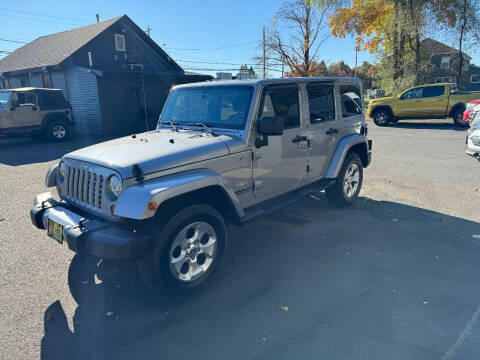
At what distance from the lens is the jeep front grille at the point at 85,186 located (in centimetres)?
313

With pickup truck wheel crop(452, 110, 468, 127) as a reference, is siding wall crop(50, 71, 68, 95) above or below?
above

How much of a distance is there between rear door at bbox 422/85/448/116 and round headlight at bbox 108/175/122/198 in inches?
658

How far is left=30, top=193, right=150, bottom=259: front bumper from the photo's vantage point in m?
2.73

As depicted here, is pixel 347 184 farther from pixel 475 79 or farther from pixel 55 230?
pixel 475 79

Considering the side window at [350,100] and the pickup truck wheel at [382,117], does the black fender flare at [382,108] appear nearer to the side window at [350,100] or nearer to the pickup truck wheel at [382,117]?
the pickup truck wheel at [382,117]

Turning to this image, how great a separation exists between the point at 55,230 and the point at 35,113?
478 inches

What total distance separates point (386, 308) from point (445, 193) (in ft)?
Result: 13.6

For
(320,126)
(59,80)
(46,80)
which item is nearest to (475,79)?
(59,80)

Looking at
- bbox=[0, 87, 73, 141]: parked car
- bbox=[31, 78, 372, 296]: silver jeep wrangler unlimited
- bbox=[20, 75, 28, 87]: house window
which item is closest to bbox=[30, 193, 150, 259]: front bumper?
bbox=[31, 78, 372, 296]: silver jeep wrangler unlimited

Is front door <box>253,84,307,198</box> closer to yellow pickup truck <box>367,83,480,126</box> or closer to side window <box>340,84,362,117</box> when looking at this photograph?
side window <box>340,84,362,117</box>

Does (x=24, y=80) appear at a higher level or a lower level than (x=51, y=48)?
lower

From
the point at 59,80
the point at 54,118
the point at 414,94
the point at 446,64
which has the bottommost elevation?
the point at 54,118

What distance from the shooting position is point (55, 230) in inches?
125

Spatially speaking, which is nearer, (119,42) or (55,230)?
(55,230)
